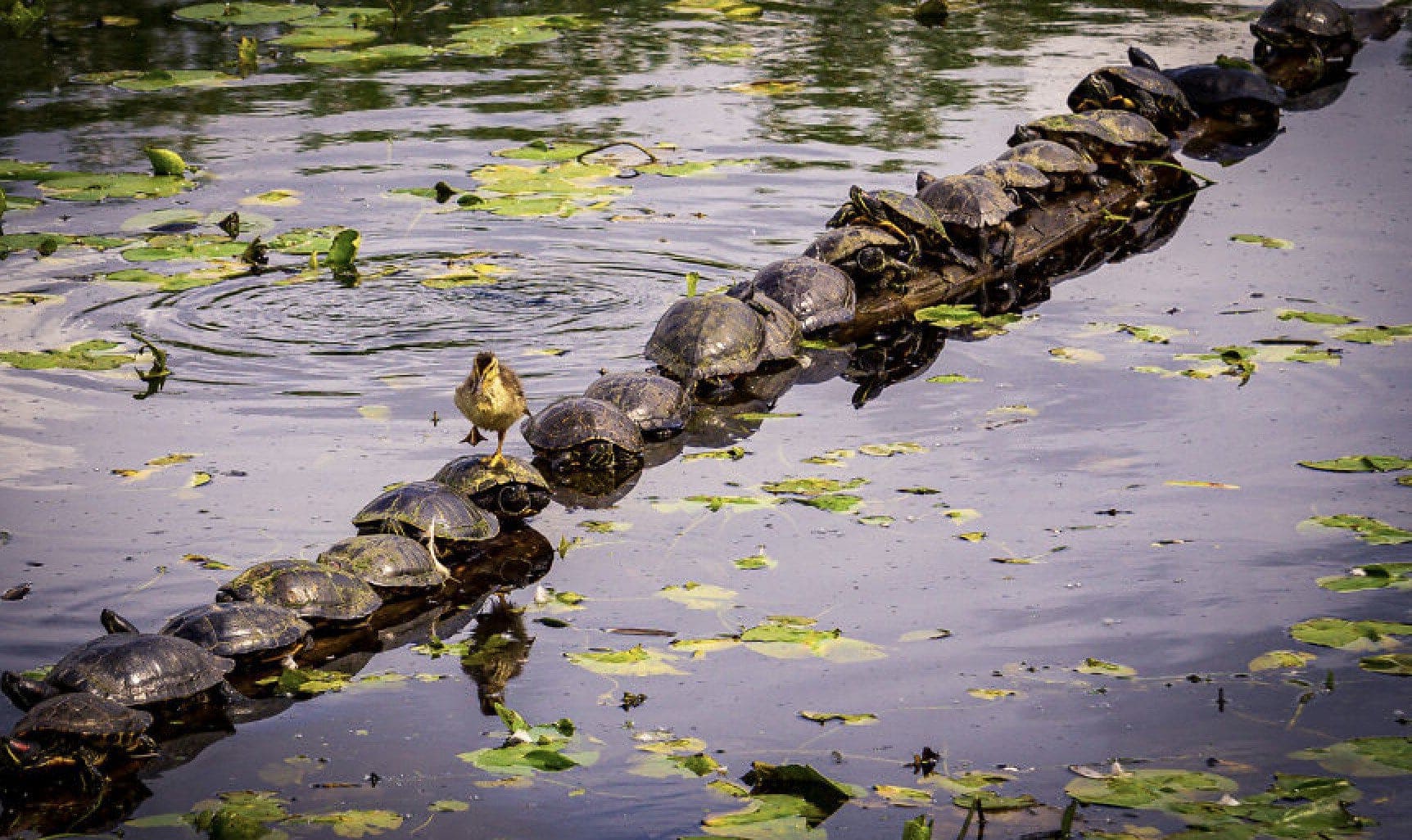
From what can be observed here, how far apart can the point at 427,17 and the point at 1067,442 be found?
34.3ft

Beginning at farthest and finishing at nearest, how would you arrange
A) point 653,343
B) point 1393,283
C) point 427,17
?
1. point 427,17
2. point 1393,283
3. point 653,343

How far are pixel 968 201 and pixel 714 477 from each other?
3496mm

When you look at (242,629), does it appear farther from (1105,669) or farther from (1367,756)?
(1367,756)

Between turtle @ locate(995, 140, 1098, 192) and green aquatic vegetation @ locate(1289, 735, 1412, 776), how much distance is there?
6.21m

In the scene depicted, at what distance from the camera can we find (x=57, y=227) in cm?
942

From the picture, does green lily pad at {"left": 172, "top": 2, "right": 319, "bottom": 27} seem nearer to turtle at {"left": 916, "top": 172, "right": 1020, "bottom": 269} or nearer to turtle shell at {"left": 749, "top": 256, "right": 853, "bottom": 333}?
turtle at {"left": 916, "top": 172, "right": 1020, "bottom": 269}

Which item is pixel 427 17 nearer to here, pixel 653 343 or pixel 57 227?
pixel 57 227

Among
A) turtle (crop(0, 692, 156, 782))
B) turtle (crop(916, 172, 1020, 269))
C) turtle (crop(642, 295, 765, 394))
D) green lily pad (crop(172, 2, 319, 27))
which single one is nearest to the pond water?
turtle (crop(0, 692, 156, 782))

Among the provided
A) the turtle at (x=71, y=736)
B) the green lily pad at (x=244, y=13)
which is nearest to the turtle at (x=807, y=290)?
the turtle at (x=71, y=736)

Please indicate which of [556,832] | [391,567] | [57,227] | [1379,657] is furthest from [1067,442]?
[57,227]

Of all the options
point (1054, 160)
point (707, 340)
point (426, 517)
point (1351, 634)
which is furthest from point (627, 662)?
point (1054, 160)

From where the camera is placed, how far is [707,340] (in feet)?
24.8

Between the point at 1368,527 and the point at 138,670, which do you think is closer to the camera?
the point at 138,670

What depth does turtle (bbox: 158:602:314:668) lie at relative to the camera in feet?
16.2
